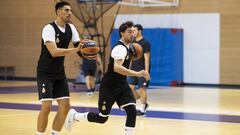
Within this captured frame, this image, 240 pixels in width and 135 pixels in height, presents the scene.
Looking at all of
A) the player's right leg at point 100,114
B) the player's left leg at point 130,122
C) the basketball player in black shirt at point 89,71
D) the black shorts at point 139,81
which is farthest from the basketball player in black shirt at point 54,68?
the basketball player in black shirt at point 89,71

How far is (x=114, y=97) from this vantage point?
29.6 ft

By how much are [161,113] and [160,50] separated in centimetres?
1015

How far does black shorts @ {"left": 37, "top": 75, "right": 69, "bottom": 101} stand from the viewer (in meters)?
8.69

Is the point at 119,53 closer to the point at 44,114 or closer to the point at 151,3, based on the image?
the point at 44,114

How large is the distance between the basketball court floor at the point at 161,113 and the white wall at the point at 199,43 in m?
1.92

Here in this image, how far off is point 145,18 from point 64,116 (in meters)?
15.8

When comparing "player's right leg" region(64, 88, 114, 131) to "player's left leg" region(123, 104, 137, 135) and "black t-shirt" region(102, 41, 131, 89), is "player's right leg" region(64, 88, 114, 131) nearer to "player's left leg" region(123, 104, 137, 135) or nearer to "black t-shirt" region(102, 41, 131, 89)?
"black t-shirt" region(102, 41, 131, 89)

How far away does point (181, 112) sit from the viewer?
14047 mm

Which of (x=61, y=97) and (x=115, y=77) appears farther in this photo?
(x=115, y=77)

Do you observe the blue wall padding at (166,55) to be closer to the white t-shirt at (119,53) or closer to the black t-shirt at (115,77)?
the black t-shirt at (115,77)

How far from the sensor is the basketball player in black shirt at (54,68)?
8648 mm

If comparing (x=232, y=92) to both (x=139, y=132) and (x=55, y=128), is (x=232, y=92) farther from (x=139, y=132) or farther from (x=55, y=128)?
(x=55, y=128)

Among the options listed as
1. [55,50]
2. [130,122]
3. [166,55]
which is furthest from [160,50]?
[55,50]

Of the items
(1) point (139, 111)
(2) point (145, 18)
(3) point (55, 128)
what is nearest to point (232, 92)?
(2) point (145, 18)
